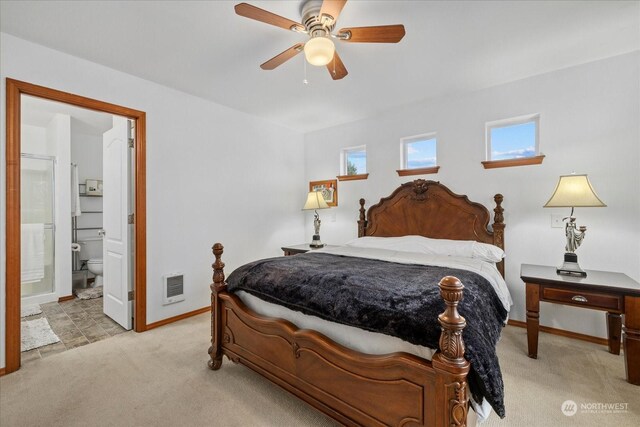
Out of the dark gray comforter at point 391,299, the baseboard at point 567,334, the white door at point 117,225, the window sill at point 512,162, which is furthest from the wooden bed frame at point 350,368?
the window sill at point 512,162

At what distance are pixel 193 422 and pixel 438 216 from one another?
293cm

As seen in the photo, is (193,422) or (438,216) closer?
(193,422)

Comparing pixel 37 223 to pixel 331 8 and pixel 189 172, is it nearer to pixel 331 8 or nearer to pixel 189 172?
pixel 189 172

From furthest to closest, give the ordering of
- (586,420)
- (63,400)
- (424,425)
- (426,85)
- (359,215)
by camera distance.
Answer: (359,215) → (426,85) → (63,400) → (586,420) → (424,425)

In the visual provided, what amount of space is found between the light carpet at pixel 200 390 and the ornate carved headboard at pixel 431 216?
3.37ft

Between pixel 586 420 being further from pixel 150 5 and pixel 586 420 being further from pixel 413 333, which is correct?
pixel 150 5

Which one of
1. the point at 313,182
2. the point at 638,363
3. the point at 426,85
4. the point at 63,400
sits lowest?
the point at 63,400

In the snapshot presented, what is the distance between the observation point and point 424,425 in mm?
1201

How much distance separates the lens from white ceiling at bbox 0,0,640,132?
74.8 inches

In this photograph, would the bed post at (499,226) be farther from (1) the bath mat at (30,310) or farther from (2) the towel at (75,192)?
(2) the towel at (75,192)

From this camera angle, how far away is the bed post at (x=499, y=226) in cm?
294

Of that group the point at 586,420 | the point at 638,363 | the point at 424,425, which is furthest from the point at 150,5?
the point at 638,363

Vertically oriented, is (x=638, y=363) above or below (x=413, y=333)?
below

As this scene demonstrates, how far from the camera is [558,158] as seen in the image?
273 cm
